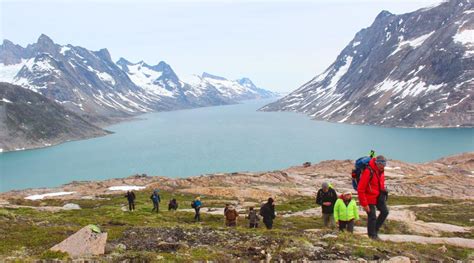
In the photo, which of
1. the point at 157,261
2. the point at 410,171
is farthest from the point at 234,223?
the point at 410,171

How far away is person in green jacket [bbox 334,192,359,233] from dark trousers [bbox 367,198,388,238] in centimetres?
112

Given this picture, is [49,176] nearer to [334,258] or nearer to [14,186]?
[14,186]

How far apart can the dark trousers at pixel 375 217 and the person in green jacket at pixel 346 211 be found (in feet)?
3.68

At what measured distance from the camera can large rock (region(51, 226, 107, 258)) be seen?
15234 mm

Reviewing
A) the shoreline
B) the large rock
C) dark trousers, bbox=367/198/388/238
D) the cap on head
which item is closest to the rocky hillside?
the large rock

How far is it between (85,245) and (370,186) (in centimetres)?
1161

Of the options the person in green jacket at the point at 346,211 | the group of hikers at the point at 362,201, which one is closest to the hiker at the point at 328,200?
Result: the group of hikers at the point at 362,201

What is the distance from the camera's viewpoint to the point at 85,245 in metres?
15.5

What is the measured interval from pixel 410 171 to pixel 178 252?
8636 cm

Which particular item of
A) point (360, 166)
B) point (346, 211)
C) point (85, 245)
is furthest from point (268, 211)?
point (85, 245)

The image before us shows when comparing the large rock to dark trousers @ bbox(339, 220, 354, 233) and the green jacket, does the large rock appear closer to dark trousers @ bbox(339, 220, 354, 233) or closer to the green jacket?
the green jacket

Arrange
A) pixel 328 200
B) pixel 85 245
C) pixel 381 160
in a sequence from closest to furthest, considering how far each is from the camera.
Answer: pixel 85 245 < pixel 381 160 < pixel 328 200

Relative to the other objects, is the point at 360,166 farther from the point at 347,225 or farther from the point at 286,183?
the point at 286,183

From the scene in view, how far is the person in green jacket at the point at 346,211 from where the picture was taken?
65.4ft
